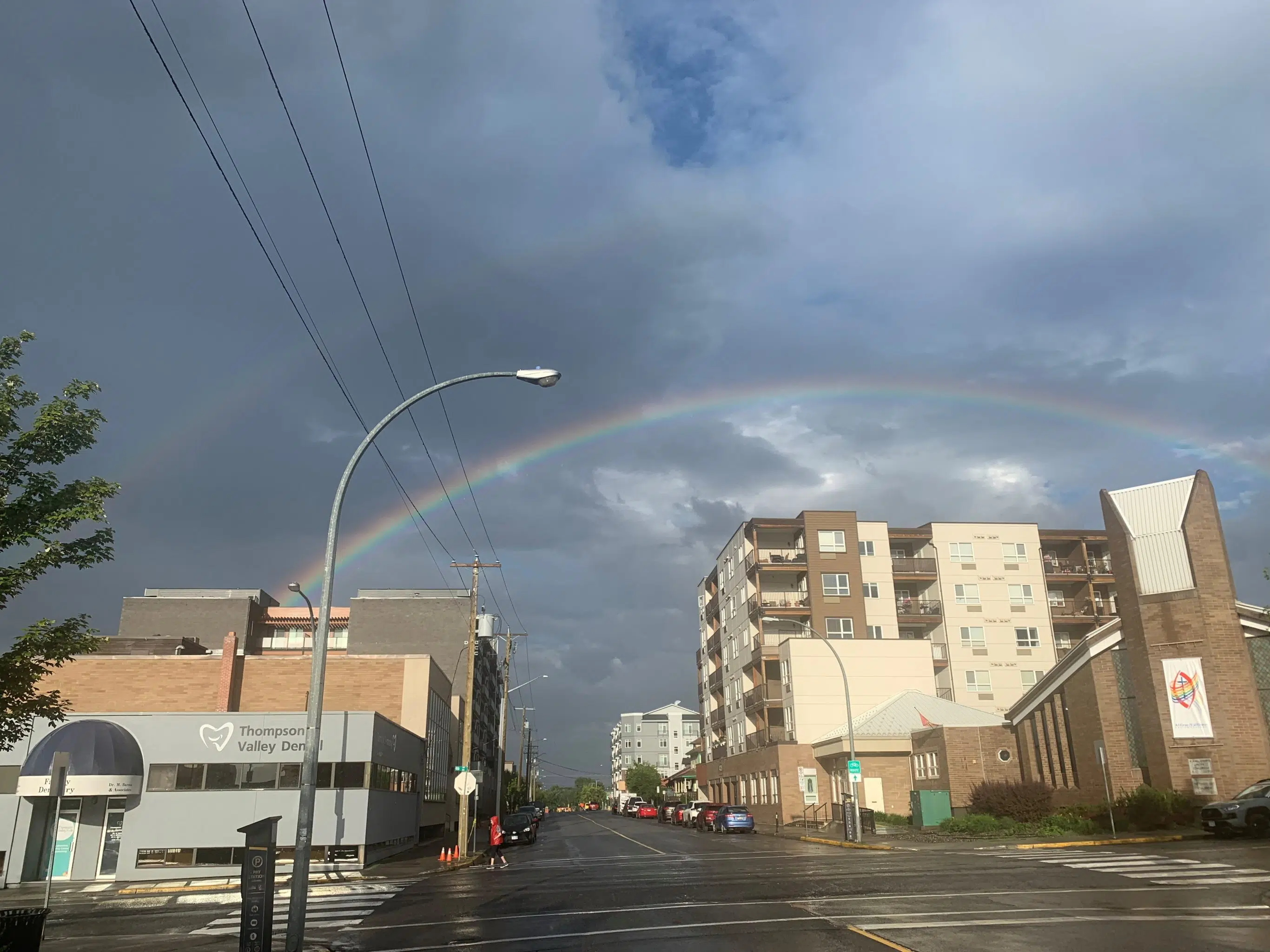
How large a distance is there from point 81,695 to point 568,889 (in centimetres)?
3538

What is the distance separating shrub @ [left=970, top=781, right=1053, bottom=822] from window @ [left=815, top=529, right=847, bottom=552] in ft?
96.6

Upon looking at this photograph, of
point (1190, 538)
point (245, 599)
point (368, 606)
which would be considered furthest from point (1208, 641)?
point (245, 599)

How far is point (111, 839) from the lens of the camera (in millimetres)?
27781

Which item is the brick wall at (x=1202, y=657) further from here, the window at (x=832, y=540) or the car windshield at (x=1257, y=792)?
the window at (x=832, y=540)

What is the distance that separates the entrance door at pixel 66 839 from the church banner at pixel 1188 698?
37.5 m

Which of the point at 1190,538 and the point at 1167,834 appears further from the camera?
the point at 1190,538

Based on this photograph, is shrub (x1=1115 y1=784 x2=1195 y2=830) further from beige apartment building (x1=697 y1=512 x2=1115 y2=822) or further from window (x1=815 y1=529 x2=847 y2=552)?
window (x1=815 y1=529 x2=847 y2=552)

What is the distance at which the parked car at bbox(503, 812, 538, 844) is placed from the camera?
43750mm

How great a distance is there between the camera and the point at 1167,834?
29.1 meters

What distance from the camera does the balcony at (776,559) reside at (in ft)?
218

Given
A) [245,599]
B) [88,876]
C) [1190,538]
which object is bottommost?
[88,876]

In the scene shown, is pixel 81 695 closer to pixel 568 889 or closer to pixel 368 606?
pixel 368 606

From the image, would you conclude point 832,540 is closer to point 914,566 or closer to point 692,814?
point 914,566

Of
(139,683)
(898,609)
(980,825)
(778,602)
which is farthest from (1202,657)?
(139,683)
